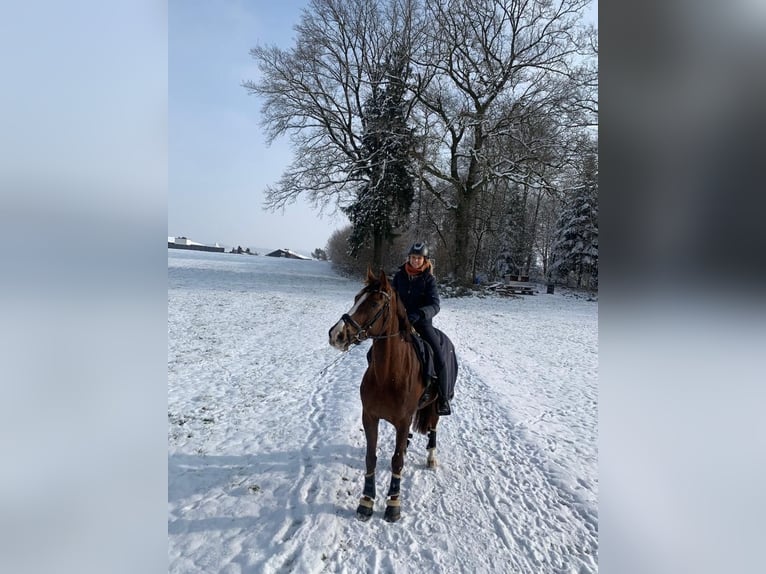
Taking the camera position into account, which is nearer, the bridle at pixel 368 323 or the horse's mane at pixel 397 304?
the bridle at pixel 368 323

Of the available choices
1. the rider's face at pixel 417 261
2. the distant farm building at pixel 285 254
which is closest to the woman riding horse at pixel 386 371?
the rider's face at pixel 417 261

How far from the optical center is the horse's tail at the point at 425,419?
398 cm

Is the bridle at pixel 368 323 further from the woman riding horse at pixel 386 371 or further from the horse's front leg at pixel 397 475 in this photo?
the horse's front leg at pixel 397 475

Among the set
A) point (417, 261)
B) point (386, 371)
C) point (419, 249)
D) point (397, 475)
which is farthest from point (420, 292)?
point (397, 475)

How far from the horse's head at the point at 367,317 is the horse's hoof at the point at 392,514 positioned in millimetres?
1570

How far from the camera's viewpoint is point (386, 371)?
311 cm

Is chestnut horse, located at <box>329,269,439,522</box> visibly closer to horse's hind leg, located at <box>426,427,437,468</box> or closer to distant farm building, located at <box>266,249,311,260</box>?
horse's hind leg, located at <box>426,427,437,468</box>

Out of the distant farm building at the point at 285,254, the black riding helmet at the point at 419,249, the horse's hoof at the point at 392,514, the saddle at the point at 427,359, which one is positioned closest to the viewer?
the horse's hoof at the point at 392,514

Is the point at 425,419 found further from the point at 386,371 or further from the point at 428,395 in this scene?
the point at 386,371

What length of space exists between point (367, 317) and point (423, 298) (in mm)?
1090

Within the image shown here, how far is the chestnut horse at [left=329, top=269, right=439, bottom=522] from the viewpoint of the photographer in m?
2.91
